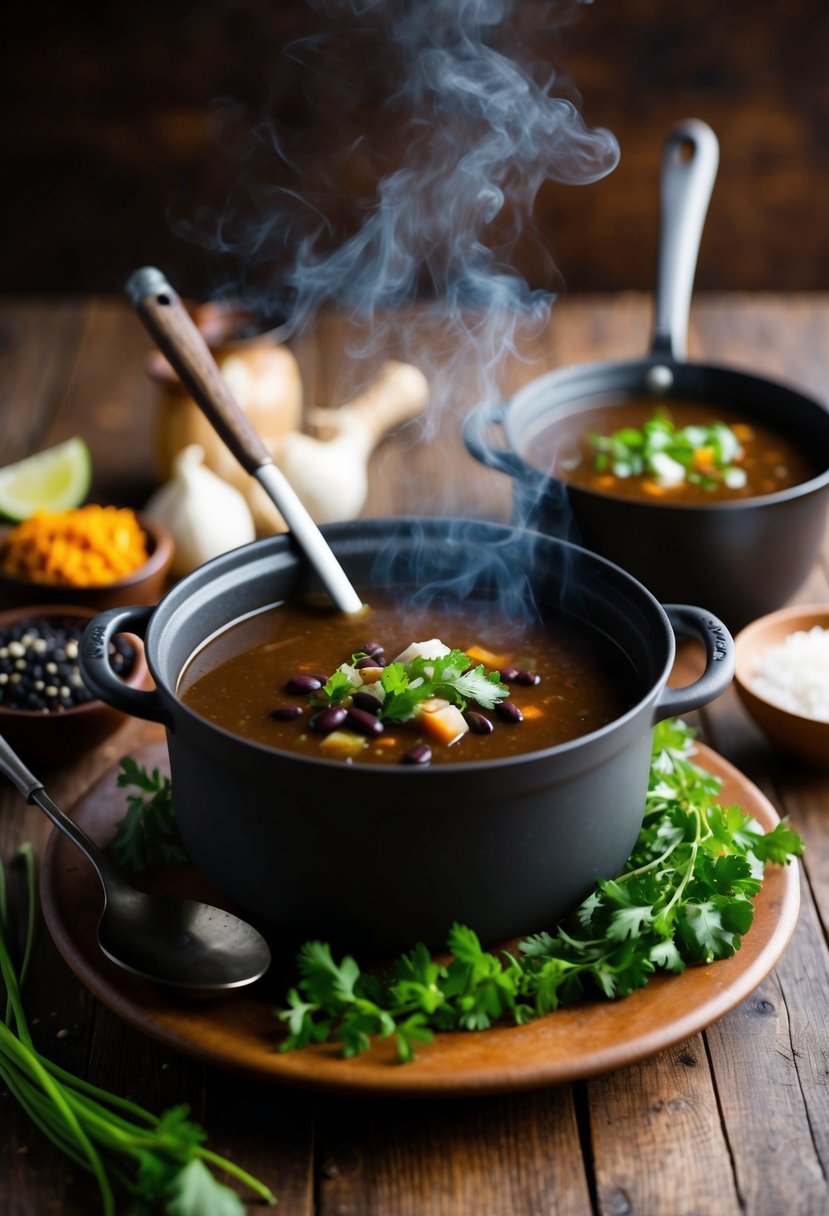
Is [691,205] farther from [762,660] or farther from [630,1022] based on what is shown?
[630,1022]

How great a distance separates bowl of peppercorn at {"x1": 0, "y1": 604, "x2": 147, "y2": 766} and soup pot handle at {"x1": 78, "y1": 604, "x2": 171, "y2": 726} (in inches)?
24.6

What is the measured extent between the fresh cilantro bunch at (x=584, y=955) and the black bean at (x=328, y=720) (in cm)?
35

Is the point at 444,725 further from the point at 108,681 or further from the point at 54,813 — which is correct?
the point at 54,813

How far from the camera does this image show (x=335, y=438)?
13.1 feet

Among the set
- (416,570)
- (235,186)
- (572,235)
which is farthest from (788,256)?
(416,570)

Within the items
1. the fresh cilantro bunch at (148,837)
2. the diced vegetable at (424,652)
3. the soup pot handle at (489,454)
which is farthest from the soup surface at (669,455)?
the fresh cilantro bunch at (148,837)

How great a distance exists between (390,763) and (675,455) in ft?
5.40

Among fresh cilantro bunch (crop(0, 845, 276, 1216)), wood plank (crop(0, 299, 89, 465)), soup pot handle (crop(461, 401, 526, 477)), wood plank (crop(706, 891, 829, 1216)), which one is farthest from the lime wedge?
wood plank (crop(706, 891, 829, 1216))

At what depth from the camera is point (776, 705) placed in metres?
2.88

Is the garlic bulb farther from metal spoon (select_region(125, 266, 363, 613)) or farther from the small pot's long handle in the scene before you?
the small pot's long handle

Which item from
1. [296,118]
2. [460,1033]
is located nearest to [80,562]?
[460,1033]

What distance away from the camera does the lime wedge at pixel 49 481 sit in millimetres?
3787

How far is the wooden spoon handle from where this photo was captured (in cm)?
261

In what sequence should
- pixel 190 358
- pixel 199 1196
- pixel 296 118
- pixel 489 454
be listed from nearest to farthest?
pixel 199 1196 → pixel 190 358 → pixel 489 454 → pixel 296 118
